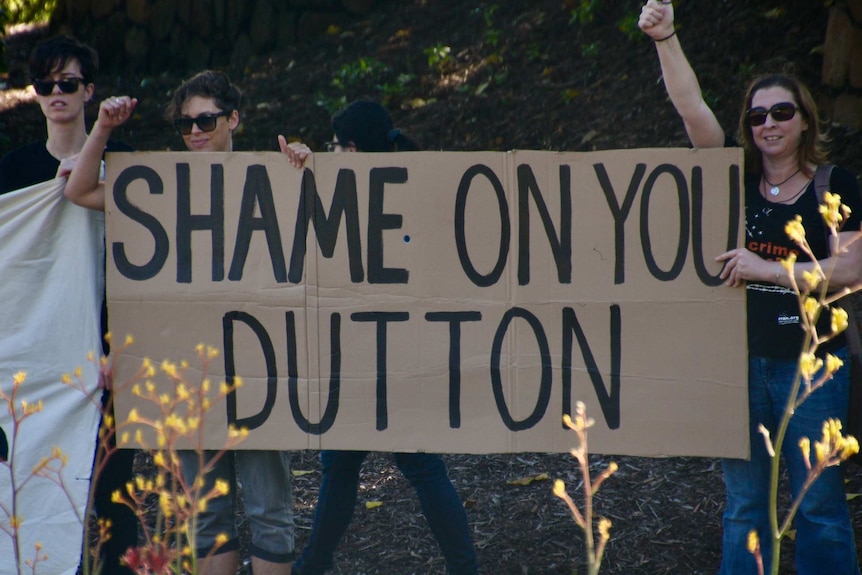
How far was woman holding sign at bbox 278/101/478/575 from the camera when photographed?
11.2ft

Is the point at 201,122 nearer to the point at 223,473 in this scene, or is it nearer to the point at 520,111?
the point at 223,473

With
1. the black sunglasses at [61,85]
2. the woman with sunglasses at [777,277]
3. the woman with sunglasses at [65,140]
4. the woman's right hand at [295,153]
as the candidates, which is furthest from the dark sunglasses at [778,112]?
the black sunglasses at [61,85]

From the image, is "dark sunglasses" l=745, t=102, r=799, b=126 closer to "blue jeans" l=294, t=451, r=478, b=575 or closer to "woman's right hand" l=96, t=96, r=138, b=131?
"blue jeans" l=294, t=451, r=478, b=575

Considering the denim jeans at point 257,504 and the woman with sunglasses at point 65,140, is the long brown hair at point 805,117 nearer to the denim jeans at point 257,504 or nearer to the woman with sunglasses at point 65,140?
the denim jeans at point 257,504

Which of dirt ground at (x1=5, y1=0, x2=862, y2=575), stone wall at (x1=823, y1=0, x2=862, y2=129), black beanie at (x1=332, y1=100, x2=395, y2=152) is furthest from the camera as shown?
stone wall at (x1=823, y1=0, x2=862, y2=129)

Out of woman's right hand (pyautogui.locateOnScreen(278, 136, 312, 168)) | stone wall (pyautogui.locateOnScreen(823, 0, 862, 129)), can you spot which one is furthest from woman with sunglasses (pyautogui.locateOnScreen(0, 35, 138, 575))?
stone wall (pyautogui.locateOnScreen(823, 0, 862, 129))

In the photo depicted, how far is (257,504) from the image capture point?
2.98 metres

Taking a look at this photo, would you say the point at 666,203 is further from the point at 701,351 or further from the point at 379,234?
the point at 379,234

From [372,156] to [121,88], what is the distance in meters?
7.83

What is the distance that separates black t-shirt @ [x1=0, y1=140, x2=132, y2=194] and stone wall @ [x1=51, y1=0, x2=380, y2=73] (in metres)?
7.53

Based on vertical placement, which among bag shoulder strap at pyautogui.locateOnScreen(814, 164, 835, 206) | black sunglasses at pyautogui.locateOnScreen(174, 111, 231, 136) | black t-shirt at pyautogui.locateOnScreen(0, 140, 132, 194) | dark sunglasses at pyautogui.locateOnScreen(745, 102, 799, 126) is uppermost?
black sunglasses at pyautogui.locateOnScreen(174, 111, 231, 136)

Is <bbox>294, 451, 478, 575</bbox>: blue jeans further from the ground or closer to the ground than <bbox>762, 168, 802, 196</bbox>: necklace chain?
closer to the ground

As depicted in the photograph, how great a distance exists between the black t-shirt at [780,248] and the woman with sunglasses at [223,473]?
58.2 inches

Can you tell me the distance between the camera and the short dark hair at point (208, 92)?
9.86 feet
